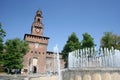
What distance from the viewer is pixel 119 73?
8148 mm

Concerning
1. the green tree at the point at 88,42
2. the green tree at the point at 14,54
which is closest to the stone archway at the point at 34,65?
the green tree at the point at 14,54

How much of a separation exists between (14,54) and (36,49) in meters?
11.9

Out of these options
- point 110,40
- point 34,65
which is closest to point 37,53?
point 34,65

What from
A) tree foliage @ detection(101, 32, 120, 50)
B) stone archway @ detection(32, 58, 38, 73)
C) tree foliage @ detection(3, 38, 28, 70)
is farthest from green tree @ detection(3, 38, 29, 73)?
tree foliage @ detection(101, 32, 120, 50)

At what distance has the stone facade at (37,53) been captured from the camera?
4369 cm

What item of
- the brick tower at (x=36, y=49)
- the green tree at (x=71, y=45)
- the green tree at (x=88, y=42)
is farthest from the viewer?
the brick tower at (x=36, y=49)

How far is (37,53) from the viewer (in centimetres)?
4509

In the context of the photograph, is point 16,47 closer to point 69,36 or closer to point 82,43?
point 69,36

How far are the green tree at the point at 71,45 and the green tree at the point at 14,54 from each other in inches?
381

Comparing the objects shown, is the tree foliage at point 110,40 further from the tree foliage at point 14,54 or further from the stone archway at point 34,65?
the stone archway at point 34,65

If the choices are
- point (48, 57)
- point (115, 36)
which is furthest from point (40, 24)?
point (115, 36)

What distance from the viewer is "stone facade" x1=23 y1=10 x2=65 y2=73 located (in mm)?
43688

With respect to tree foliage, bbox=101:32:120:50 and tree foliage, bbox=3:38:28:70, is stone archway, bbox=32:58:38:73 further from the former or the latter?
tree foliage, bbox=101:32:120:50

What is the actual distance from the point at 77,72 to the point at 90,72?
0.88m
